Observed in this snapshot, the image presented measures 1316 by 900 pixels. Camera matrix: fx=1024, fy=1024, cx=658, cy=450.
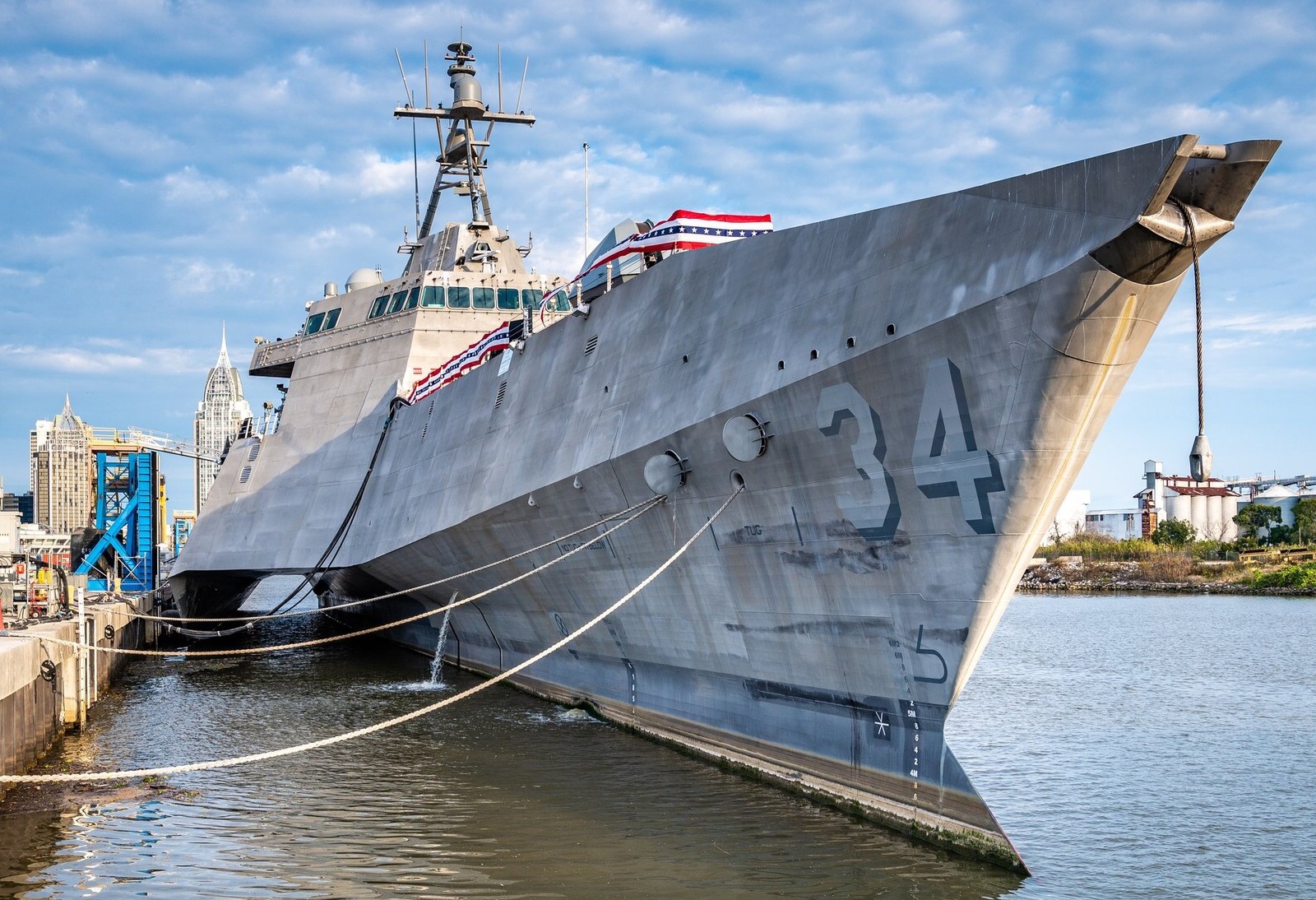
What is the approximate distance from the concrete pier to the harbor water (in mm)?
506

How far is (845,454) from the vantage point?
27.8ft

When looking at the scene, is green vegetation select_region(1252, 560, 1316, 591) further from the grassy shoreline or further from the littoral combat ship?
the littoral combat ship

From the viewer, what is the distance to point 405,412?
63.1 feet

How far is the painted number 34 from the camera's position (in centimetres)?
768

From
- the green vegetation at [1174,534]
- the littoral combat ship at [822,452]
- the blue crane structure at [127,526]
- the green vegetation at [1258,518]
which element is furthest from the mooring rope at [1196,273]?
the green vegetation at [1258,518]

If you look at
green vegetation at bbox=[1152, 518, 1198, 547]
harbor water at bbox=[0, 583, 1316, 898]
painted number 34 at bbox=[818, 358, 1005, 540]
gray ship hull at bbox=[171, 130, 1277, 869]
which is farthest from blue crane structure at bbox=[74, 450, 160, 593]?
green vegetation at bbox=[1152, 518, 1198, 547]

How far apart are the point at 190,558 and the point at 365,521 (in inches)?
280

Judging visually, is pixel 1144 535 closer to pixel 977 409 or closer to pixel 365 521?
pixel 365 521

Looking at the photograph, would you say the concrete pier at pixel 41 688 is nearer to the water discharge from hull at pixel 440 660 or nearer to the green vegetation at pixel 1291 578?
the water discharge from hull at pixel 440 660

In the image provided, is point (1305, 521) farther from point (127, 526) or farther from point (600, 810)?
point (600, 810)

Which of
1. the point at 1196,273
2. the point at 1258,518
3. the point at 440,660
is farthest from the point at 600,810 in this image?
the point at 1258,518

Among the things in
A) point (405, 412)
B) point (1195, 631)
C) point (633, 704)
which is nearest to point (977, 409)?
point (633, 704)

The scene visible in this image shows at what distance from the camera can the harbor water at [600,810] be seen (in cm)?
768

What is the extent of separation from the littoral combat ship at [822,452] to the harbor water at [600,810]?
0.82 meters
